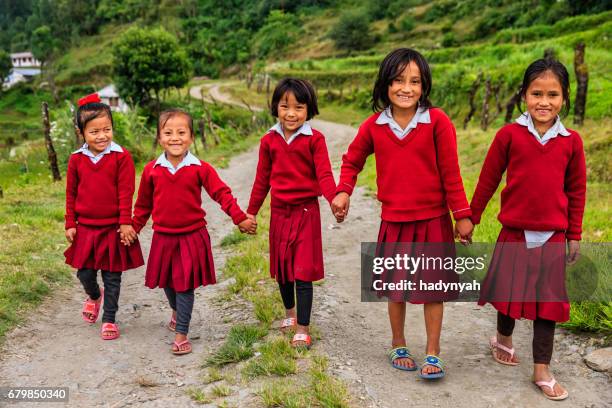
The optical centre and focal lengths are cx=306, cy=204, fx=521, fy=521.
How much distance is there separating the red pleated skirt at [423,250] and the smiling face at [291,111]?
1032 mm

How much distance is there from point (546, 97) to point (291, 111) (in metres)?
1.70

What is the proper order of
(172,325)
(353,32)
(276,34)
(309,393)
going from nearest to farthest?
(309,393) < (172,325) < (353,32) < (276,34)

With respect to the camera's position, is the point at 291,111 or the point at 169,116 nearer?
the point at 291,111

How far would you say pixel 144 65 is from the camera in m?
36.2

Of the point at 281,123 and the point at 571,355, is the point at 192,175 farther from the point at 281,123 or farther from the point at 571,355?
the point at 571,355

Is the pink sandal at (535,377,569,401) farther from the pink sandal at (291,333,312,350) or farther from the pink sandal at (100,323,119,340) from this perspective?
the pink sandal at (100,323,119,340)

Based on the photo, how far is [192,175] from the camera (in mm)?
3953

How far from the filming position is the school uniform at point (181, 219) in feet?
12.9

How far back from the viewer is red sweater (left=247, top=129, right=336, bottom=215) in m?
Result: 3.82

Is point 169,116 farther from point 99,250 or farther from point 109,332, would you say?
point 109,332

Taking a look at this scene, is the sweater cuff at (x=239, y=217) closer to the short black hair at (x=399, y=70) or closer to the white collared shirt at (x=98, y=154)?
the white collared shirt at (x=98, y=154)

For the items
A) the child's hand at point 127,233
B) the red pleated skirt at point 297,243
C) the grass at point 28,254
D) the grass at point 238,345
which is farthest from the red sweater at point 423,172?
the grass at point 28,254

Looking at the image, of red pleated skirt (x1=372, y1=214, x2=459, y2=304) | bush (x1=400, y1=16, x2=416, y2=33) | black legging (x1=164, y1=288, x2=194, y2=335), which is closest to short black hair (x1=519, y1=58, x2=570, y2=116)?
red pleated skirt (x1=372, y1=214, x2=459, y2=304)

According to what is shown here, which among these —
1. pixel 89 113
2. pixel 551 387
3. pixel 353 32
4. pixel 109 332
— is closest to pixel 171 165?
pixel 89 113
